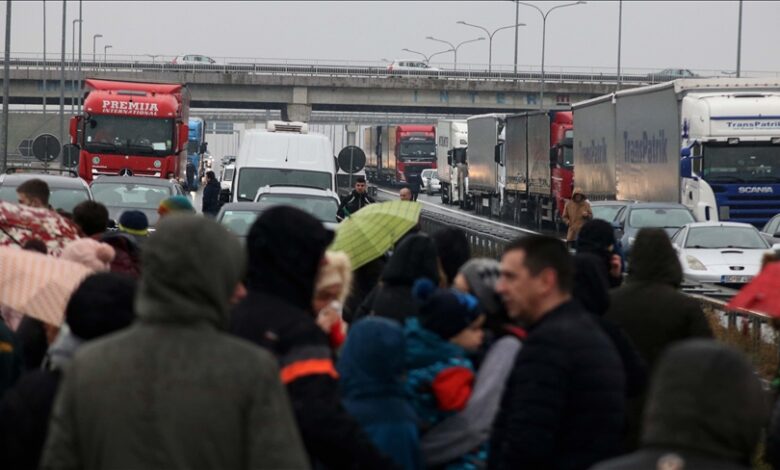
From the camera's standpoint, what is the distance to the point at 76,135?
147 feet

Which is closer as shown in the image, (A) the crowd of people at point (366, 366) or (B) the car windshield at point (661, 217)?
→ (A) the crowd of people at point (366, 366)

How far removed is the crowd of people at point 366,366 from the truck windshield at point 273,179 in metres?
22.3

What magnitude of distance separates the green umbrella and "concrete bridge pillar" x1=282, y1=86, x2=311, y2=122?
8197 centimetres

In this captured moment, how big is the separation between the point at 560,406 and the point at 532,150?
4981 centimetres

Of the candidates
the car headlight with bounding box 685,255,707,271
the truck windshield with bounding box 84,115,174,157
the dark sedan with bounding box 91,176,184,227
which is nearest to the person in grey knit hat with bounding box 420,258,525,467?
the car headlight with bounding box 685,255,707,271

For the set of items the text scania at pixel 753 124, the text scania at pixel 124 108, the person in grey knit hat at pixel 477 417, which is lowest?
the person in grey knit hat at pixel 477 417

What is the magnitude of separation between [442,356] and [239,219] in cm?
1438

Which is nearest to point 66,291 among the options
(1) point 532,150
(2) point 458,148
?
(1) point 532,150

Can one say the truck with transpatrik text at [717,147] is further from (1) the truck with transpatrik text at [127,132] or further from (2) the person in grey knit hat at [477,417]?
(2) the person in grey knit hat at [477,417]

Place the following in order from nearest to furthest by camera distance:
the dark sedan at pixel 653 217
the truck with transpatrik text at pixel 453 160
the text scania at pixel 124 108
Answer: the dark sedan at pixel 653 217
the text scania at pixel 124 108
the truck with transpatrik text at pixel 453 160

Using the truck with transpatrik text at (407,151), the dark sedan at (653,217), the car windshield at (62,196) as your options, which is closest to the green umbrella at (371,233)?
the car windshield at (62,196)

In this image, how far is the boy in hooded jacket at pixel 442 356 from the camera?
6246mm

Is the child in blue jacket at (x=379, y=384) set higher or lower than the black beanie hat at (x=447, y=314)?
lower

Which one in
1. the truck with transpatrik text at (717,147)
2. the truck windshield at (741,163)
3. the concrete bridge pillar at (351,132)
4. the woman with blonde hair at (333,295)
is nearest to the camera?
the woman with blonde hair at (333,295)
